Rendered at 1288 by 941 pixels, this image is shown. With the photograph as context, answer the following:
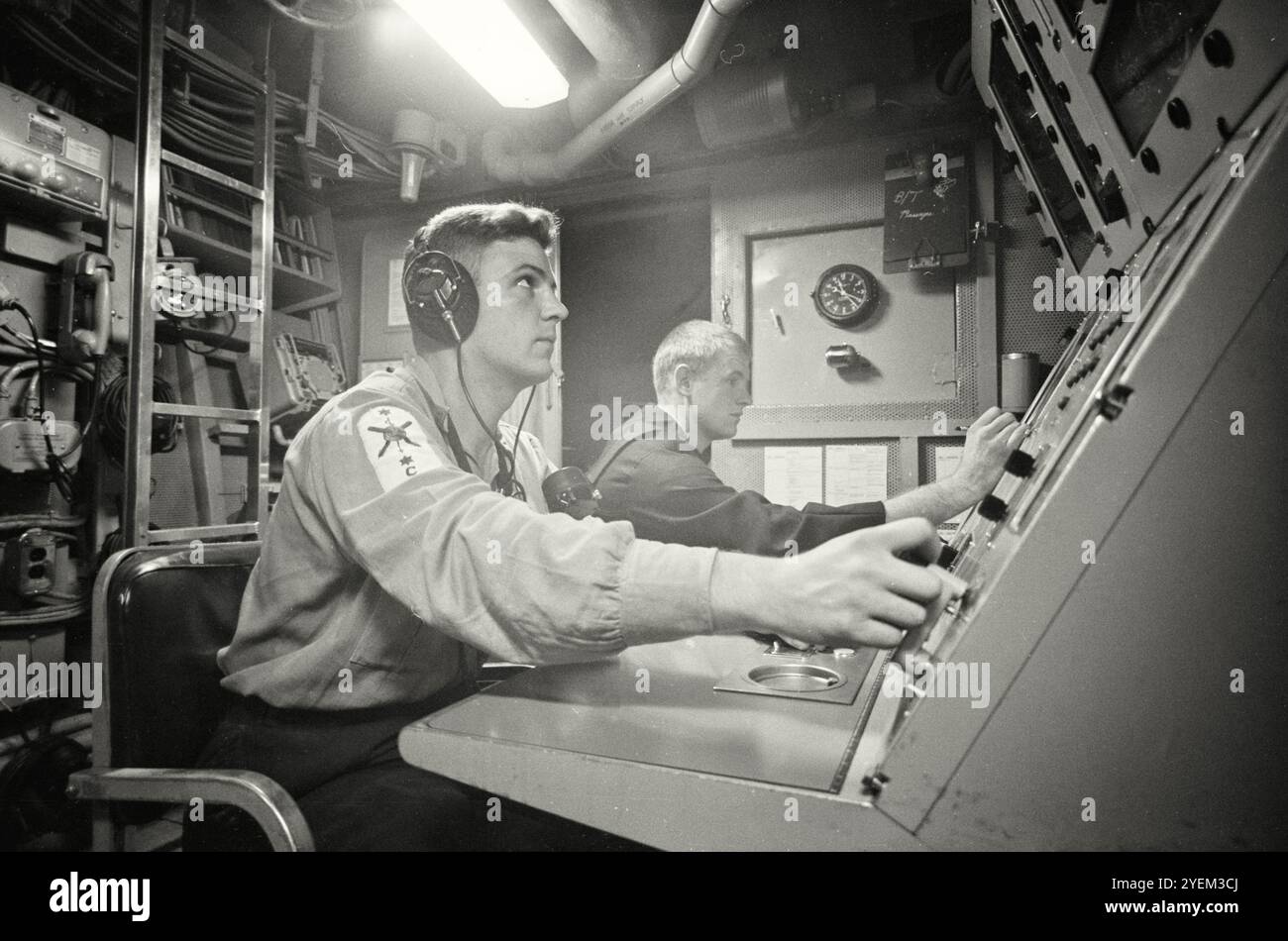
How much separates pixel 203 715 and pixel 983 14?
1987 mm

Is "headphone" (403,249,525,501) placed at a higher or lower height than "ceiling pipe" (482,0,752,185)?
lower

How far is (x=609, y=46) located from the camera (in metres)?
2.79

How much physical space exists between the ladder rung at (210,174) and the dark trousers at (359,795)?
2247 millimetres

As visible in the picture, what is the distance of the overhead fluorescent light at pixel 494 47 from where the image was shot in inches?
97.3

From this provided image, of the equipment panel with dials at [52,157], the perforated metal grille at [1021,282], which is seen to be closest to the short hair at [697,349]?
Answer: the perforated metal grille at [1021,282]

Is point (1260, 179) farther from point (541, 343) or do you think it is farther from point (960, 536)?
point (541, 343)

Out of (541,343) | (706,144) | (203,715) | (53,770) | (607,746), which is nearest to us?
(607,746)

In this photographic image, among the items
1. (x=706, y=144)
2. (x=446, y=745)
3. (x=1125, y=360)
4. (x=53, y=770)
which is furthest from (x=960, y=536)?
(x=53, y=770)

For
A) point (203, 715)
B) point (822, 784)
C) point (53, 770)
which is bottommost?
point (53, 770)

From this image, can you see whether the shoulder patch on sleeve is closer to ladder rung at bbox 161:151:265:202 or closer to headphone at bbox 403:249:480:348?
headphone at bbox 403:249:480:348

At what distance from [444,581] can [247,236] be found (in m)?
3.55

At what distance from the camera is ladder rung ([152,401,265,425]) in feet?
8.41

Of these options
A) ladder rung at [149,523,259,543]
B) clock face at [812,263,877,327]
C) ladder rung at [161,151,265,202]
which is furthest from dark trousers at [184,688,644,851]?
clock face at [812,263,877,327]

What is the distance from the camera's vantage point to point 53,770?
92.6 inches
